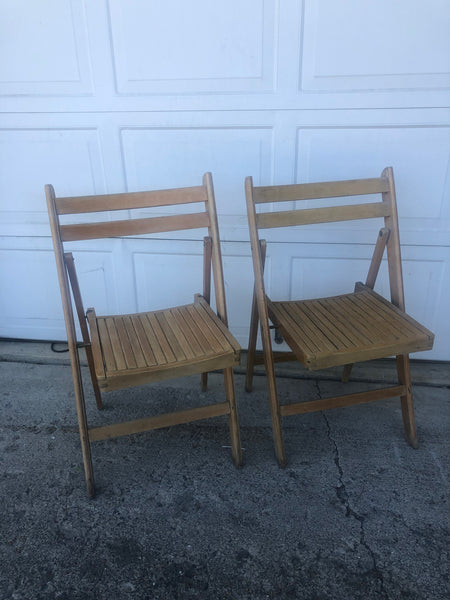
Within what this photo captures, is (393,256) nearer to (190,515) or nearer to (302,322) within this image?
(302,322)

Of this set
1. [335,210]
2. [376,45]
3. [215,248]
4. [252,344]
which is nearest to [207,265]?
[215,248]

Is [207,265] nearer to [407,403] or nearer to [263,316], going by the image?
[263,316]

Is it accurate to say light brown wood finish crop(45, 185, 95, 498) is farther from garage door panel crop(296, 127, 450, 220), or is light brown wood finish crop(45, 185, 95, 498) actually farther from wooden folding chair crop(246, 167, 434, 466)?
garage door panel crop(296, 127, 450, 220)

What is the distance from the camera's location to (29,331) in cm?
275

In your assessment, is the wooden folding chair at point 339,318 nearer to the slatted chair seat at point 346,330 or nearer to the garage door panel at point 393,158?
the slatted chair seat at point 346,330

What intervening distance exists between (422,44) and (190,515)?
6.91ft

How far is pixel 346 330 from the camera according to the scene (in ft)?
5.72

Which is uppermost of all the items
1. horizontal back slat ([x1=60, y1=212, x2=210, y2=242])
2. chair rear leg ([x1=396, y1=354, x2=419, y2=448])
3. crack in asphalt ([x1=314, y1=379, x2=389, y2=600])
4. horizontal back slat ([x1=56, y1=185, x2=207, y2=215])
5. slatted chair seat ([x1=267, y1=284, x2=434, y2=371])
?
horizontal back slat ([x1=56, y1=185, x2=207, y2=215])

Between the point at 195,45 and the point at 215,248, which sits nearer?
the point at 215,248

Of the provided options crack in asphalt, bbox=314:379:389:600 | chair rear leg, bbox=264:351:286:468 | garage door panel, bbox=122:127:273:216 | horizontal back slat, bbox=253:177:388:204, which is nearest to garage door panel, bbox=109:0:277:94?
garage door panel, bbox=122:127:273:216

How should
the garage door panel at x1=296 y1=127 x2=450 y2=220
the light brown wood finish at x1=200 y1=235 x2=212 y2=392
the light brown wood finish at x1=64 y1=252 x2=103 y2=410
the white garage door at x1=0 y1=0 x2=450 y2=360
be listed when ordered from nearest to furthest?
the light brown wood finish at x1=64 y1=252 x2=103 y2=410
the light brown wood finish at x1=200 y1=235 x2=212 y2=392
the white garage door at x1=0 y1=0 x2=450 y2=360
the garage door panel at x1=296 y1=127 x2=450 y2=220

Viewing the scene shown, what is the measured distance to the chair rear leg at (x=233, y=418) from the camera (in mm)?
1740

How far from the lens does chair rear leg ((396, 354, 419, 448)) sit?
1864mm

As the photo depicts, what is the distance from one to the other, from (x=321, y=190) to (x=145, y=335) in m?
0.90
